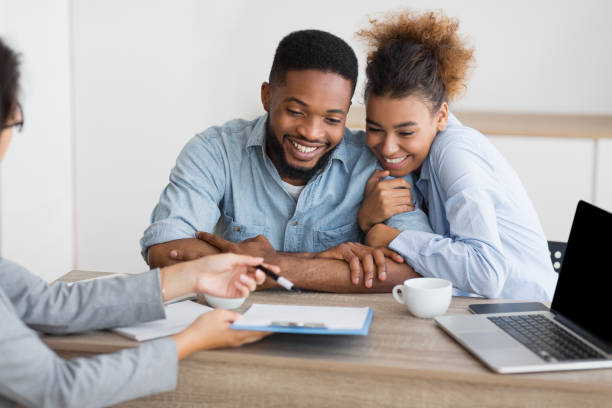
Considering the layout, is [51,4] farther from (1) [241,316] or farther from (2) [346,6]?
(1) [241,316]

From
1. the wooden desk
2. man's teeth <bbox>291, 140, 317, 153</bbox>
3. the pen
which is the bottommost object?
the wooden desk

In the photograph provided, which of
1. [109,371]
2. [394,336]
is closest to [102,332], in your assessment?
[109,371]

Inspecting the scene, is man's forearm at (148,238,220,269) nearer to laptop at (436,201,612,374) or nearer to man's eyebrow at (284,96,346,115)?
man's eyebrow at (284,96,346,115)

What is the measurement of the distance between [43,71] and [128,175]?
27.0 inches

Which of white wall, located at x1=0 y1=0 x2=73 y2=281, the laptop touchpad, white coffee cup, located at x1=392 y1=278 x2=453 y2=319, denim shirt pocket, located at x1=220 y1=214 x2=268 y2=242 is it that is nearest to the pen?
white coffee cup, located at x1=392 y1=278 x2=453 y2=319

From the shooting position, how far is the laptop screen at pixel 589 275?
3.95 ft

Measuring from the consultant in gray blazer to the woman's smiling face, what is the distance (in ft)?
2.67

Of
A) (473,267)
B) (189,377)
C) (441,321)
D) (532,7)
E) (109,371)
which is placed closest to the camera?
(109,371)

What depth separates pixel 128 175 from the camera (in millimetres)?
3652

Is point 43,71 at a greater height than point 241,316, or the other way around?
point 43,71

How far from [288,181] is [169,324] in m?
0.77

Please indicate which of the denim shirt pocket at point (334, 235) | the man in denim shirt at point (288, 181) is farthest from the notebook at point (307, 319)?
the denim shirt pocket at point (334, 235)

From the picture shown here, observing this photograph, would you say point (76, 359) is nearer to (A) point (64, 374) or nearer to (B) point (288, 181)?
(A) point (64, 374)

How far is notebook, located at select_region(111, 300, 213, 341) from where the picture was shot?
48.5 inches
